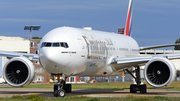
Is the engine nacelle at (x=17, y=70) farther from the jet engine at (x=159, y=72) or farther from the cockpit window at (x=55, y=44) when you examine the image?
the jet engine at (x=159, y=72)

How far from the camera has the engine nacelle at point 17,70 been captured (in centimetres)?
2259

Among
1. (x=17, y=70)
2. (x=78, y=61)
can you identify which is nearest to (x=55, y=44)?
(x=78, y=61)

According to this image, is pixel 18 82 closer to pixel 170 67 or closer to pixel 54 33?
pixel 54 33

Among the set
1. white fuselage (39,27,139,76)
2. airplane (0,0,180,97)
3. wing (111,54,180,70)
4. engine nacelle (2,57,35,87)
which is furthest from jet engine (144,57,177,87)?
engine nacelle (2,57,35,87)

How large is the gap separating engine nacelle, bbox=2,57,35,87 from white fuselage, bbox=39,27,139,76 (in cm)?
245

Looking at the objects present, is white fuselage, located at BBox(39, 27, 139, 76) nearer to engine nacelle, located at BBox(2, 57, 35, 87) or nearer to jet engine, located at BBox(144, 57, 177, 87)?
engine nacelle, located at BBox(2, 57, 35, 87)

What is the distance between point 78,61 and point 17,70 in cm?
474

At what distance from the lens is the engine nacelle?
2259 cm

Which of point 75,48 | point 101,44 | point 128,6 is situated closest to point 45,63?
point 75,48

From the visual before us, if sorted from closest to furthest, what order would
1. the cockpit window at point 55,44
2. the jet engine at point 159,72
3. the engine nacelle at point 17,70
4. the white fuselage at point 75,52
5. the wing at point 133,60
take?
the white fuselage at point 75,52 < the cockpit window at point 55,44 < the jet engine at point 159,72 < the engine nacelle at point 17,70 < the wing at point 133,60

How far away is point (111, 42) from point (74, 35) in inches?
259

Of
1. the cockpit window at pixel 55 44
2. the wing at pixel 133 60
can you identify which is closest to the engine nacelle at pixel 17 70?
Result: the cockpit window at pixel 55 44

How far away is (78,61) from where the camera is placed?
21.0 m

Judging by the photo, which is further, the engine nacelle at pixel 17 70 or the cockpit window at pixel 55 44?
the engine nacelle at pixel 17 70
